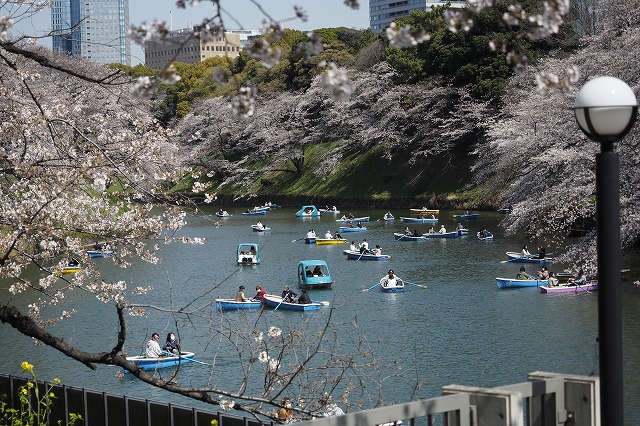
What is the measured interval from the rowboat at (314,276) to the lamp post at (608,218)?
21.7 meters

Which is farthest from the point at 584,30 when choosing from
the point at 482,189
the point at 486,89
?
the point at 482,189

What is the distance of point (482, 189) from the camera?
4281 centimetres

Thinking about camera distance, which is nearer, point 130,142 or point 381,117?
point 130,142

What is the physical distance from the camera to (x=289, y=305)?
21.4 meters

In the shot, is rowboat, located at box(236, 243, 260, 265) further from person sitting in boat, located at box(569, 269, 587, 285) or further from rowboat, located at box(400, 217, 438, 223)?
person sitting in boat, located at box(569, 269, 587, 285)

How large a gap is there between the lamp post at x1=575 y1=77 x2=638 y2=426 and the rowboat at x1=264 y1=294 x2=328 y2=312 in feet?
58.9

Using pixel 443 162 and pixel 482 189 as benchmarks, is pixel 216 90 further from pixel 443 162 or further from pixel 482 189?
pixel 482 189

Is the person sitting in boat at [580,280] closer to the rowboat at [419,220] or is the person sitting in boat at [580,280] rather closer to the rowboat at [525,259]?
the rowboat at [525,259]

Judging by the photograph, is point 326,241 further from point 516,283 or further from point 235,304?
point 235,304

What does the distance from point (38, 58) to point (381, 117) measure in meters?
45.6

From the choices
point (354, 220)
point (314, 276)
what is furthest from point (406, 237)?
point (314, 276)

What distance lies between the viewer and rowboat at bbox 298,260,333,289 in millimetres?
25266

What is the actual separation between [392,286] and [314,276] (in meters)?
2.98

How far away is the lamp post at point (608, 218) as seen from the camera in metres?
3.49
